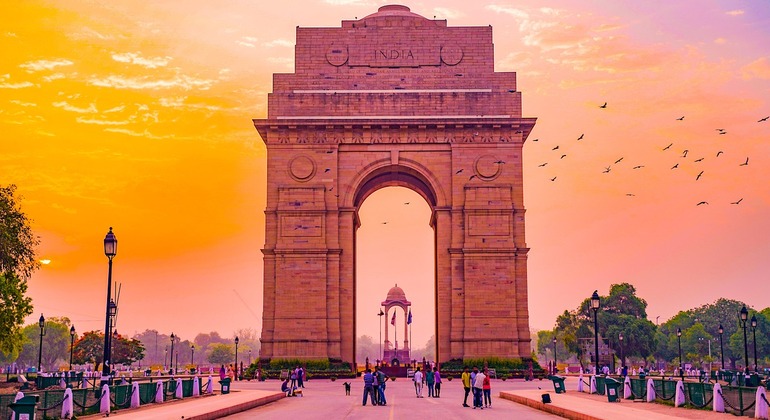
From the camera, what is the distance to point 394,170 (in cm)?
6662

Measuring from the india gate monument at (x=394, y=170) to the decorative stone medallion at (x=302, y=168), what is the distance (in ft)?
0.24

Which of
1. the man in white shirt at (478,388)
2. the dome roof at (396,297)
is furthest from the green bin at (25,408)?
the dome roof at (396,297)

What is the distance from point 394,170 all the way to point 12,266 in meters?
26.8

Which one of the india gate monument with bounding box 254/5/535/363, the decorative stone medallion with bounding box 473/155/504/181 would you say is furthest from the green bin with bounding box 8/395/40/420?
the decorative stone medallion with bounding box 473/155/504/181

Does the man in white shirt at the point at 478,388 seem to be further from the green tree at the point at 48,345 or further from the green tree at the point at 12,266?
the green tree at the point at 48,345

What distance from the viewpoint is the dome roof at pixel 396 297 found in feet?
330

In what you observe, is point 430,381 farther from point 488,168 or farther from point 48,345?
point 48,345

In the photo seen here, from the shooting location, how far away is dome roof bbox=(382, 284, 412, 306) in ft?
330

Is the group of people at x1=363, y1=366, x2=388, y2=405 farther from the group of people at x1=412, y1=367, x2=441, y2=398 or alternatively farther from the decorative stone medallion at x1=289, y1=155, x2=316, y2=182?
the decorative stone medallion at x1=289, y1=155, x2=316, y2=182

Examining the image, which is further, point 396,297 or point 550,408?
point 396,297

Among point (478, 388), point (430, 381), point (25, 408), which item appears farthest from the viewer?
point (430, 381)

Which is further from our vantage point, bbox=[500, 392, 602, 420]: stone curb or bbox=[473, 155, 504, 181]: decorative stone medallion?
bbox=[473, 155, 504, 181]: decorative stone medallion

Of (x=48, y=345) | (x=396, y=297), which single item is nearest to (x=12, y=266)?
(x=396, y=297)

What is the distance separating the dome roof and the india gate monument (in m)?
35.8
